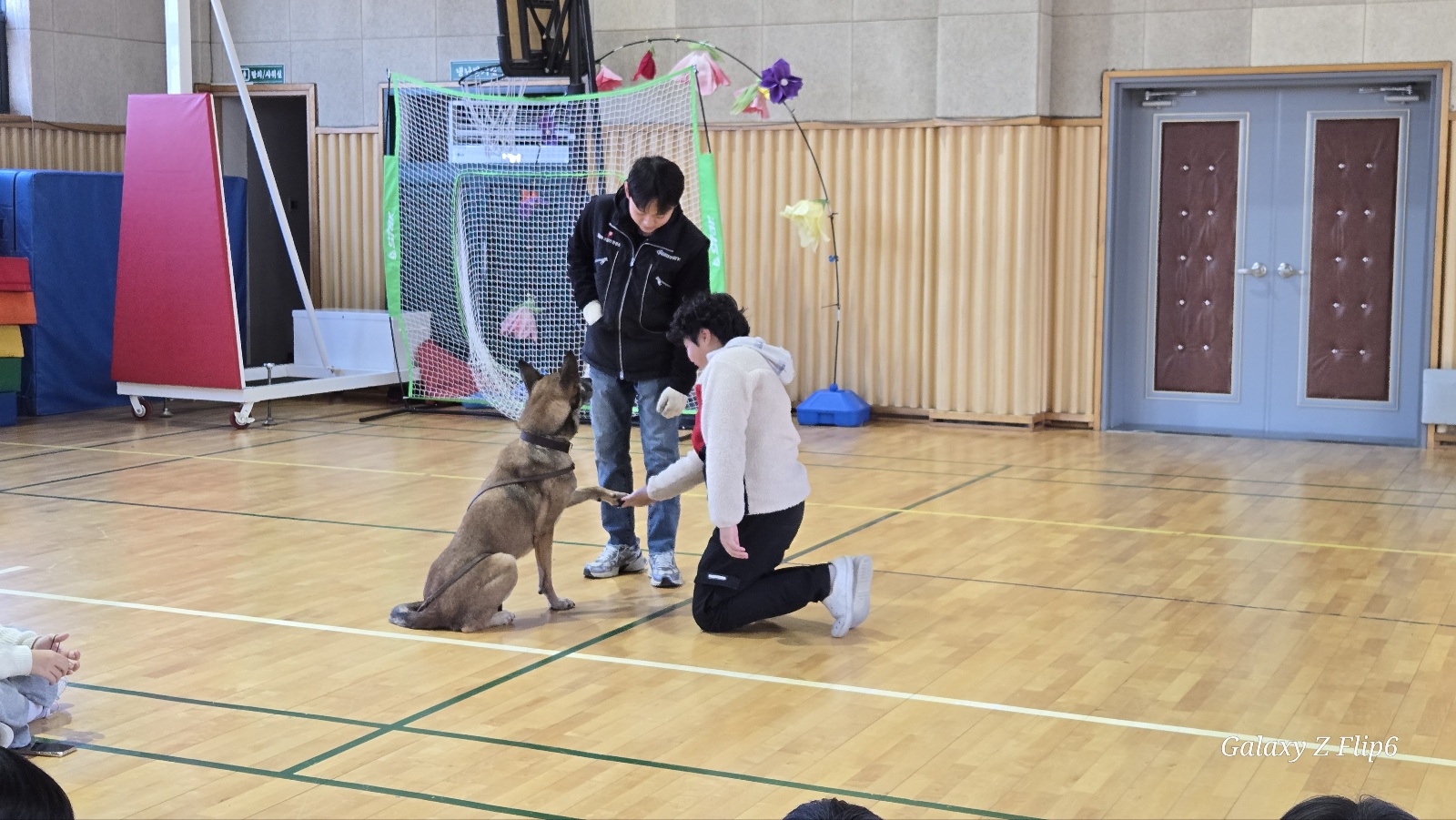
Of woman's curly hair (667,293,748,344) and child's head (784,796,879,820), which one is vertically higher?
woman's curly hair (667,293,748,344)

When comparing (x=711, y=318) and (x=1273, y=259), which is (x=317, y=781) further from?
(x=1273, y=259)

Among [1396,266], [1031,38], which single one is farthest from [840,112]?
[1396,266]

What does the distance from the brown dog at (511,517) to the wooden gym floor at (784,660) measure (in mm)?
109

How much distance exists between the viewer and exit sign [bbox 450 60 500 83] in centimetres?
1195

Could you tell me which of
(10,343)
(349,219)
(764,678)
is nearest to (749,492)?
(764,678)

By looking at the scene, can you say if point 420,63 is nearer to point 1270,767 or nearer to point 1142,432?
point 1142,432

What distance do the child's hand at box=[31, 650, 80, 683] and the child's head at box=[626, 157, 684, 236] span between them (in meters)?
2.59

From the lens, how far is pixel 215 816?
3.48 meters

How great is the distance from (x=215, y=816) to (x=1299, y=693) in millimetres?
3020

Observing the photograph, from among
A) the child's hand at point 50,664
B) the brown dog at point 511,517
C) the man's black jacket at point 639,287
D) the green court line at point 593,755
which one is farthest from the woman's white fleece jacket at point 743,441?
the child's hand at point 50,664

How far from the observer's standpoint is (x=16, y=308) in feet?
33.9

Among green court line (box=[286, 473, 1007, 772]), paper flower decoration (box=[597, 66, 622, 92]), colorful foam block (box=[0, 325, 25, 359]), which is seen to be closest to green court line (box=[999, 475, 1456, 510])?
green court line (box=[286, 473, 1007, 772])

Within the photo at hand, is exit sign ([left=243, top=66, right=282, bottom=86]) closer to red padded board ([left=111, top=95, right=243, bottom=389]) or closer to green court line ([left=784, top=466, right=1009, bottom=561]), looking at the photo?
red padded board ([left=111, top=95, right=243, bottom=389])

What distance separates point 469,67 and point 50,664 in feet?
29.1
